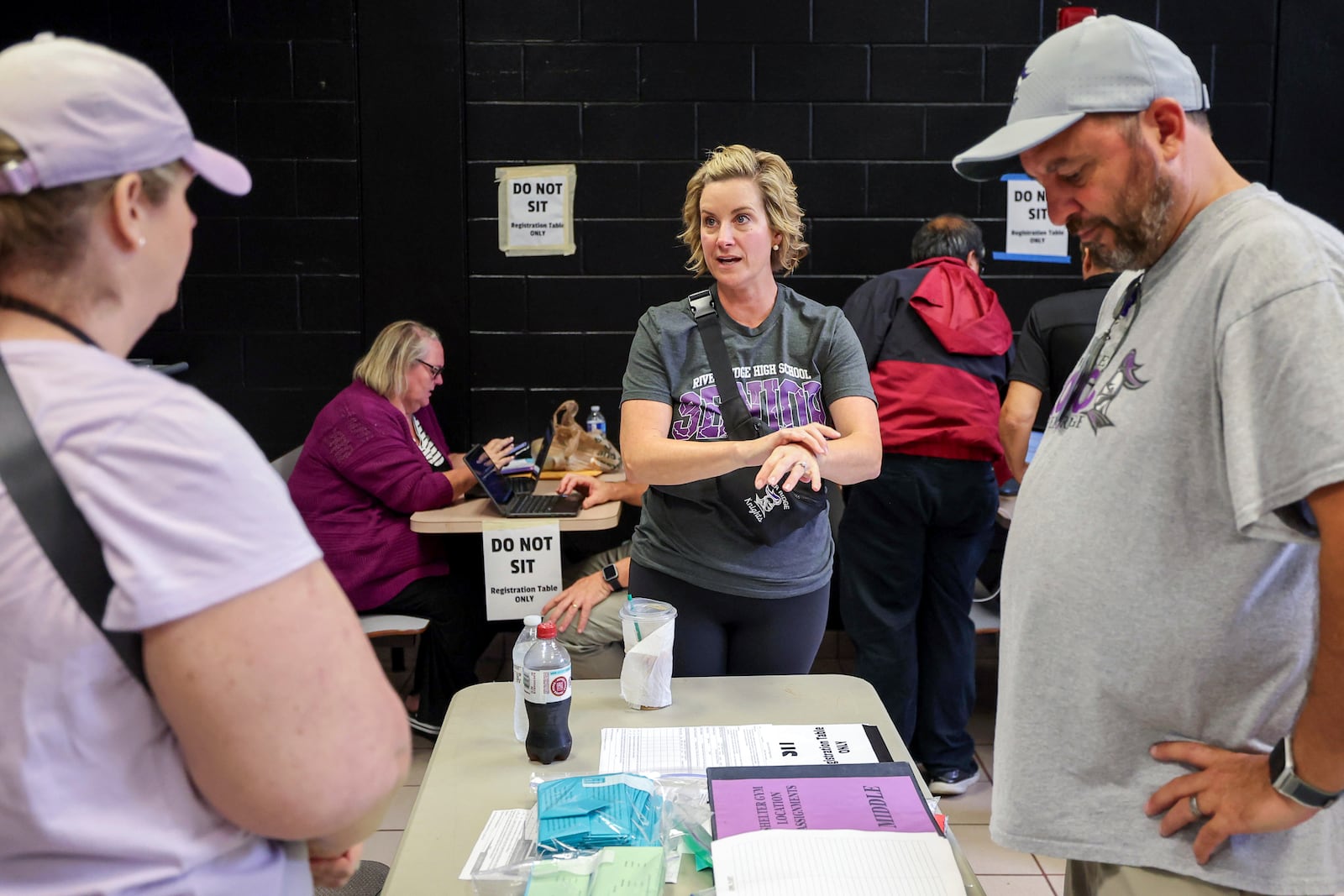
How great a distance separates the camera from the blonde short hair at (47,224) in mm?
787

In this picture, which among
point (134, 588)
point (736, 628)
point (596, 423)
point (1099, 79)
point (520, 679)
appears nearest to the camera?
point (134, 588)

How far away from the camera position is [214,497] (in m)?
0.78

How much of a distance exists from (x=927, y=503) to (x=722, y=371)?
1361 millimetres

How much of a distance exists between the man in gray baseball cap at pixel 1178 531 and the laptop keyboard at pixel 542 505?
2.43 meters

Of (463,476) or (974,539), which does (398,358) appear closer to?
(463,476)

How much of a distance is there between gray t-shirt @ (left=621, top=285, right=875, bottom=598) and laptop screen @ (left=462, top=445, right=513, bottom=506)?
140 cm

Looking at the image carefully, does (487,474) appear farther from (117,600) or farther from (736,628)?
(117,600)

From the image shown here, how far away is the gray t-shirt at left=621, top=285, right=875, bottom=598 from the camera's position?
2.18 meters

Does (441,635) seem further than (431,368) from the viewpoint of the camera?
No

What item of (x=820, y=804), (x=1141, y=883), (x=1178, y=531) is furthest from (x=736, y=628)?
(x=1178, y=531)

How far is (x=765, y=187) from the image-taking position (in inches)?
91.0

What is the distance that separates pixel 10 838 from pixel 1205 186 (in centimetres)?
129

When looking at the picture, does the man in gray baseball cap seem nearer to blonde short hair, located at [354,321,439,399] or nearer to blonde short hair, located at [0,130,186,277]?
blonde short hair, located at [0,130,186,277]

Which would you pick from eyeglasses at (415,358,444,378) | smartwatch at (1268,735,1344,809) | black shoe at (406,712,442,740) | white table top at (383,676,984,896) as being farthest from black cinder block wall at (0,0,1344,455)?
smartwatch at (1268,735,1344,809)
